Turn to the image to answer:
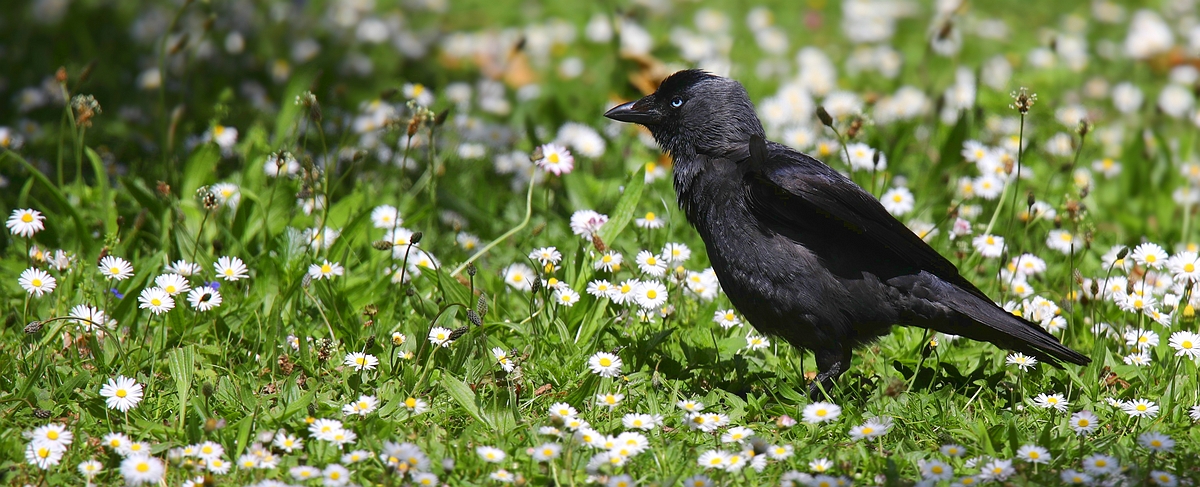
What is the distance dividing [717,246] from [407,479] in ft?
4.40

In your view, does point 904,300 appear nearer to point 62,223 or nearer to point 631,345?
point 631,345

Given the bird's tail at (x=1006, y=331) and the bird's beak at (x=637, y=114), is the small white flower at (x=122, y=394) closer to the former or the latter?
the bird's beak at (x=637, y=114)

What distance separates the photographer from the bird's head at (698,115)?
405 cm

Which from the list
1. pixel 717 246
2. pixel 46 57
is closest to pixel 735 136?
pixel 717 246

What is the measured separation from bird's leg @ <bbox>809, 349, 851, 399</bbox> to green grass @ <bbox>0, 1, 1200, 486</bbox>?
0.07m

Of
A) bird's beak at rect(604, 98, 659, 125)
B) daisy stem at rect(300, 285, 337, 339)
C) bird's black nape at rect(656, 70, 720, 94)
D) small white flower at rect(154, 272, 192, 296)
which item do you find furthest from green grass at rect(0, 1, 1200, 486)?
bird's black nape at rect(656, 70, 720, 94)

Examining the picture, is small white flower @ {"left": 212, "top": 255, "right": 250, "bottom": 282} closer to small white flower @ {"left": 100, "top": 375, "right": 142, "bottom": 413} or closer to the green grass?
the green grass

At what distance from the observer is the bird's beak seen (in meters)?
4.25

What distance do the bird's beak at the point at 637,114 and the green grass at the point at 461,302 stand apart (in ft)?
0.76

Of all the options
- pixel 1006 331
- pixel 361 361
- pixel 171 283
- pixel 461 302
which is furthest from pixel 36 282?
pixel 1006 331

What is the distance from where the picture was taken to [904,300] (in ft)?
11.9

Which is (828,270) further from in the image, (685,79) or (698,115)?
(685,79)

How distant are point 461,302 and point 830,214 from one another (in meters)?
1.41

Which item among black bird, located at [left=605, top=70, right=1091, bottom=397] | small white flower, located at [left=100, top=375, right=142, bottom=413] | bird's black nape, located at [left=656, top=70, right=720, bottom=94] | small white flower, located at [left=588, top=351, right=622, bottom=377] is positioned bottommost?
small white flower, located at [left=100, top=375, right=142, bottom=413]
